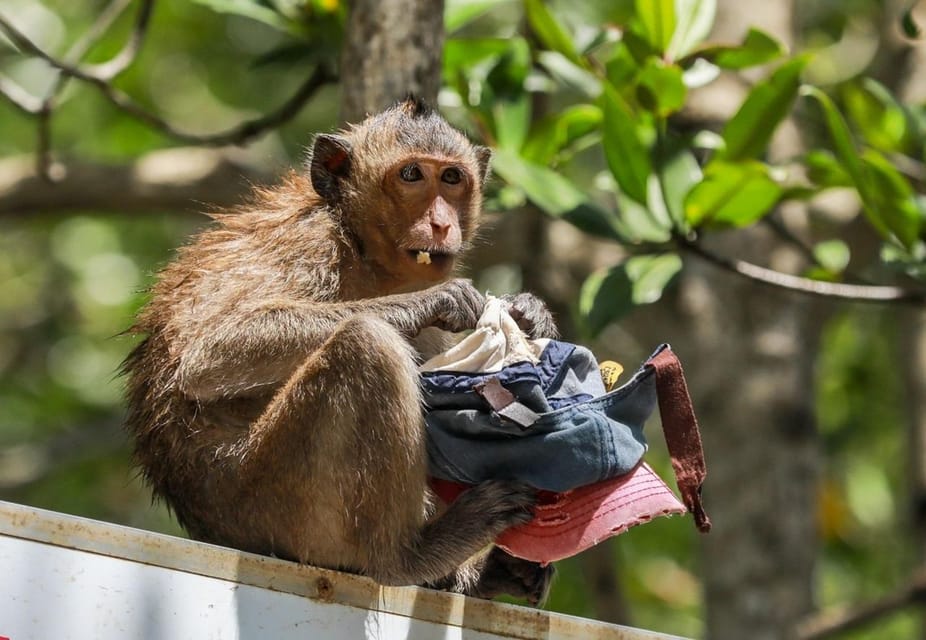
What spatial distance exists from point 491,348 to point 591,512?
0.54m

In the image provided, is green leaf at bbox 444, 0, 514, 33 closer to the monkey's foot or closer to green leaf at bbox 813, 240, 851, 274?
green leaf at bbox 813, 240, 851, 274

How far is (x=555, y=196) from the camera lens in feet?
18.3

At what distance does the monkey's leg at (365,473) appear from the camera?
12.9 feet

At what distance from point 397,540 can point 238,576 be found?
0.58 metres

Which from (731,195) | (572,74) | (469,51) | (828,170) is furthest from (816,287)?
(469,51)

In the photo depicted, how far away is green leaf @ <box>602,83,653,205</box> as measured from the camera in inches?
210

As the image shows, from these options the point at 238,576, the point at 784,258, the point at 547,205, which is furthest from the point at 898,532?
the point at 238,576

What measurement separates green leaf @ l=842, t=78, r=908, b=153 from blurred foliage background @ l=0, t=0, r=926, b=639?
1 centimetres

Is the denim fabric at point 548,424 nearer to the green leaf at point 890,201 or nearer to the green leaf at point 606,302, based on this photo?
the green leaf at point 606,302

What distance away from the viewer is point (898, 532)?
11.7m

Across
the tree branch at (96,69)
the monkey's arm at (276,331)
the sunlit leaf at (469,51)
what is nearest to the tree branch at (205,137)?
the tree branch at (96,69)

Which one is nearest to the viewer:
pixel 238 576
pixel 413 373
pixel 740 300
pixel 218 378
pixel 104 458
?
pixel 238 576

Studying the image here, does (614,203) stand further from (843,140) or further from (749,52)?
(843,140)

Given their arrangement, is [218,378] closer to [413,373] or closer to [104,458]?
[413,373]
